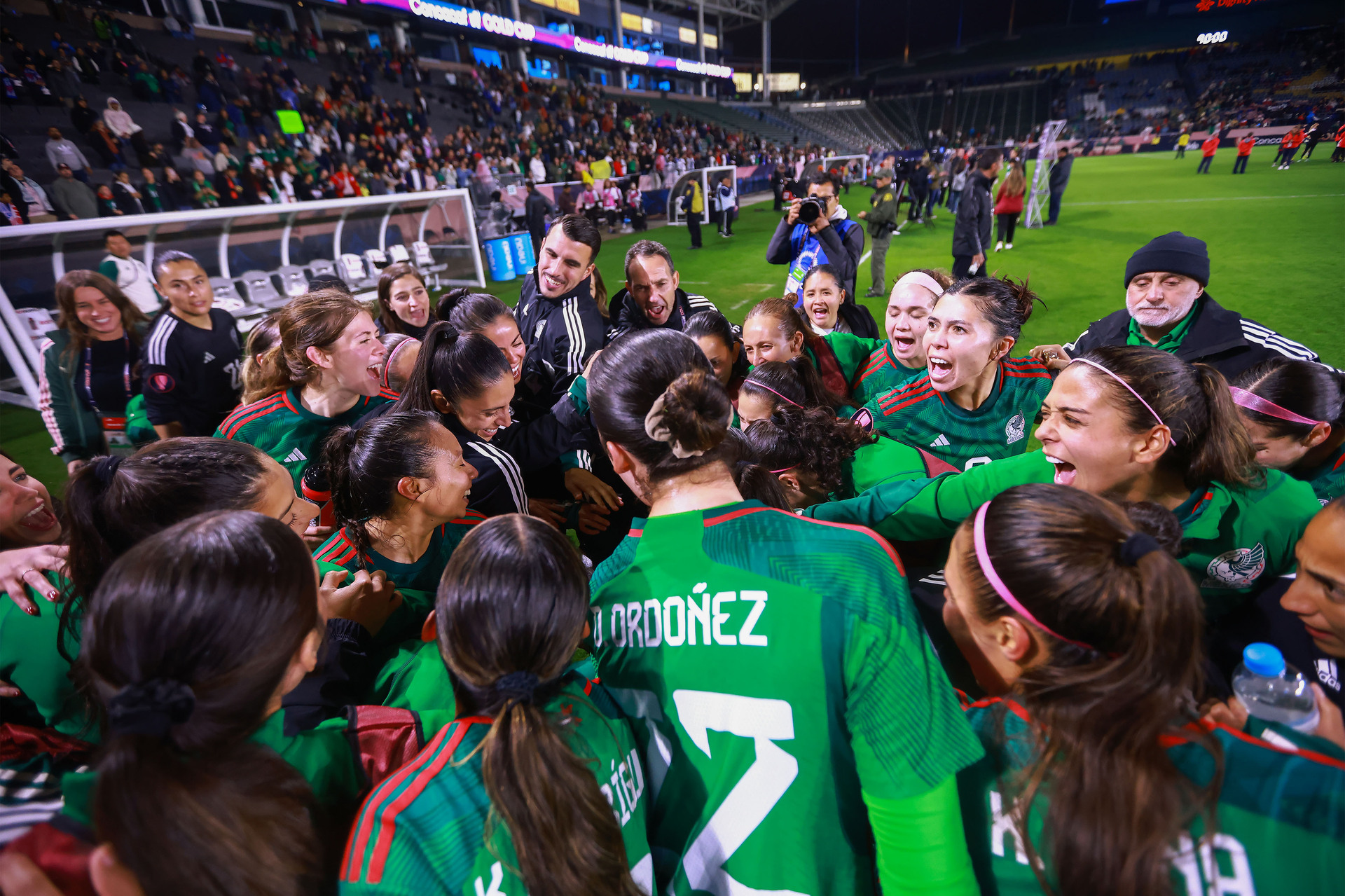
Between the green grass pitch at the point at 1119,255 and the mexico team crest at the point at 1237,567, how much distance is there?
580 cm

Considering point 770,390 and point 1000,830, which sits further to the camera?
point 770,390

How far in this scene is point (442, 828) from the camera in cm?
111

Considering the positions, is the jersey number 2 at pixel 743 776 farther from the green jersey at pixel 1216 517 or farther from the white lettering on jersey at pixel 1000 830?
the green jersey at pixel 1216 517

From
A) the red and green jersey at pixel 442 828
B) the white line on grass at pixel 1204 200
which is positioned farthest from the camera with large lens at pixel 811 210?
the white line on grass at pixel 1204 200

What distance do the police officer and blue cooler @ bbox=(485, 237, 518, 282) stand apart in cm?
733

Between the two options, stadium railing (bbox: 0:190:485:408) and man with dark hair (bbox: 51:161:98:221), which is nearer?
stadium railing (bbox: 0:190:485:408)

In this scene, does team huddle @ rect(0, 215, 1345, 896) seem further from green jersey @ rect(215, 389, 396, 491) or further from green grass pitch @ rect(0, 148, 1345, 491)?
green grass pitch @ rect(0, 148, 1345, 491)

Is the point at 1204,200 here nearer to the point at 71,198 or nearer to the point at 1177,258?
the point at 1177,258

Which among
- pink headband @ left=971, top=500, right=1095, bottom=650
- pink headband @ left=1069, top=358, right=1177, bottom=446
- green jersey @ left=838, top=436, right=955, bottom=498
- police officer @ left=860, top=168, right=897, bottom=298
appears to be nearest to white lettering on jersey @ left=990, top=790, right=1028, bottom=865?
pink headband @ left=971, top=500, right=1095, bottom=650

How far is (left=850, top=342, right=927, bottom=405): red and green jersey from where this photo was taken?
3467mm

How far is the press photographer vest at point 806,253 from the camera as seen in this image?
19.5 ft

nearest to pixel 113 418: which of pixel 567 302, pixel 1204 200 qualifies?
pixel 567 302

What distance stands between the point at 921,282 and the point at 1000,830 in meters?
2.92

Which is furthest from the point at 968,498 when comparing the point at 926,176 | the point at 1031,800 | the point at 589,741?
the point at 926,176
